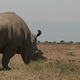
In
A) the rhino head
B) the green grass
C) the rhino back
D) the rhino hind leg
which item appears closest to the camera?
the green grass

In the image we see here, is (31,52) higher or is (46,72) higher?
(46,72)

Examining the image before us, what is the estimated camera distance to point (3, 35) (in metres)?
12.1

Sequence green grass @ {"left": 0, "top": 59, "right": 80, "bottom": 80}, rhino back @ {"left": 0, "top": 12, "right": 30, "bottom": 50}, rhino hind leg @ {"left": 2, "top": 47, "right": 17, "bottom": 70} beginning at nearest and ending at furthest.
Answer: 1. green grass @ {"left": 0, "top": 59, "right": 80, "bottom": 80}
2. rhino back @ {"left": 0, "top": 12, "right": 30, "bottom": 50}
3. rhino hind leg @ {"left": 2, "top": 47, "right": 17, "bottom": 70}

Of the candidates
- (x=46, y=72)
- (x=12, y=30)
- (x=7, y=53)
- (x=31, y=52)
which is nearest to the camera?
(x=46, y=72)

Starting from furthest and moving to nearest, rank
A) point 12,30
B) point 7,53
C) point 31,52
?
point 31,52, point 7,53, point 12,30

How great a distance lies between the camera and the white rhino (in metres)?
12.3

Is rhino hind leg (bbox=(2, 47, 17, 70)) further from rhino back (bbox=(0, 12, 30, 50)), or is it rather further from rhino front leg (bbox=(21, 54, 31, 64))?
rhino front leg (bbox=(21, 54, 31, 64))

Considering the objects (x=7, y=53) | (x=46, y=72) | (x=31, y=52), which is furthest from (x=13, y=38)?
(x=46, y=72)

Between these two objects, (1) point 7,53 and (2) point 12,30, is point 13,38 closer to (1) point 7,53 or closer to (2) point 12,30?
(2) point 12,30

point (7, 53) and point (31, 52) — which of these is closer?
point (7, 53)

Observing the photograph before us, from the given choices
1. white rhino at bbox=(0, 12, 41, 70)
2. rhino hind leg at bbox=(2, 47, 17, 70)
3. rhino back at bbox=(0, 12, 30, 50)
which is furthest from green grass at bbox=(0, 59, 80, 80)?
rhino back at bbox=(0, 12, 30, 50)

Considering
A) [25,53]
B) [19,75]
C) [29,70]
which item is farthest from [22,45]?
[19,75]

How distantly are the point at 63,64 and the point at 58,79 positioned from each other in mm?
2449

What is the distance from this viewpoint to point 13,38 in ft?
41.1
